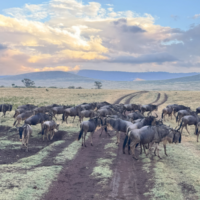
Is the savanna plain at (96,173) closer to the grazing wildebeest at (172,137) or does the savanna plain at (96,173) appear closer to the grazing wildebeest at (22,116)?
the grazing wildebeest at (172,137)

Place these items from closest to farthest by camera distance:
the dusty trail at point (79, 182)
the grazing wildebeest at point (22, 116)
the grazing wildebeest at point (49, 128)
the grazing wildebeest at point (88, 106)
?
the dusty trail at point (79, 182)
the grazing wildebeest at point (49, 128)
the grazing wildebeest at point (22, 116)
the grazing wildebeest at point (88, 106)

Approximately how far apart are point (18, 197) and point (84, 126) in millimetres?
8941

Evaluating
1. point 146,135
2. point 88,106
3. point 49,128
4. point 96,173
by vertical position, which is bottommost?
point 96,173

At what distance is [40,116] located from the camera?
69.6ft

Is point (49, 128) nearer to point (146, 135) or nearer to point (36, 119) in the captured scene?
point (36, 119)

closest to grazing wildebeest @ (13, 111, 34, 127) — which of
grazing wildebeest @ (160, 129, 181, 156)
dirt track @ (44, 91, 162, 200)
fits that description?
dirt track @ (44, 91, 162, 200)

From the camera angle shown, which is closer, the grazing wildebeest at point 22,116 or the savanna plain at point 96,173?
the savanna plain at point 96,173

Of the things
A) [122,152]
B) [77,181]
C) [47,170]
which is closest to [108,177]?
[77,181]

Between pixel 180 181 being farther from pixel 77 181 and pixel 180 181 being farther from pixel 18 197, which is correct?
pixel 18 197

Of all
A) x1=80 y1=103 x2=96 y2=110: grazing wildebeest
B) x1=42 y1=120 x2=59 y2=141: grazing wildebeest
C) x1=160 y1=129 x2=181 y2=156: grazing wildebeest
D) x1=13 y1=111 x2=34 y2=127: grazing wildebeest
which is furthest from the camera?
x1=80 y1=103 x2=96 y2=110: grazing wildebeest

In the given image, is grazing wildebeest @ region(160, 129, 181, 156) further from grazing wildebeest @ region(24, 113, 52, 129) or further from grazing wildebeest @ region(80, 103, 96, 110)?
grazing wildebeest @ region(80, 103, 96, 110)

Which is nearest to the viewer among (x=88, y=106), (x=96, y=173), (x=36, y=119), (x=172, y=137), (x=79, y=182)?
(x=79, y=182)

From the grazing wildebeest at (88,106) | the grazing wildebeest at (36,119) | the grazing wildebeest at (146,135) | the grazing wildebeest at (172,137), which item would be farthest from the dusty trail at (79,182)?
the grazing wildebeest at (88,106)

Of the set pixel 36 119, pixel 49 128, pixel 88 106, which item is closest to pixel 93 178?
pixel 49 128
